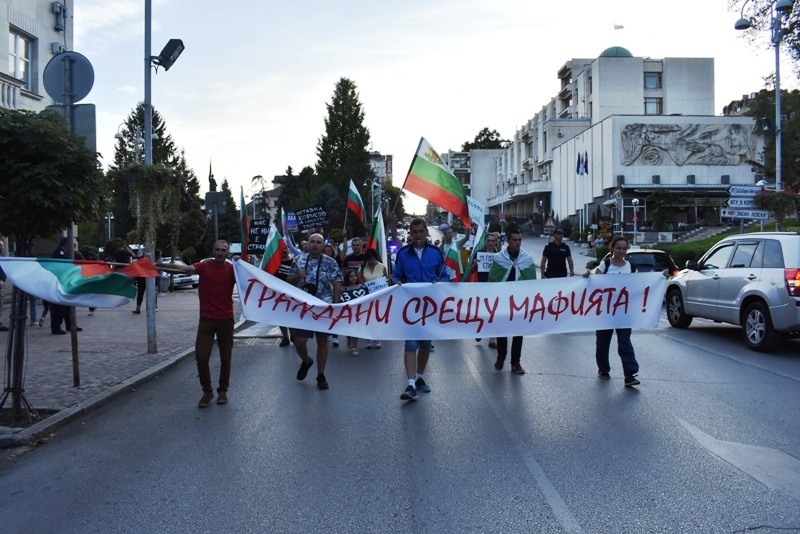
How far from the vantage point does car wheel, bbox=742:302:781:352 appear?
10859mm

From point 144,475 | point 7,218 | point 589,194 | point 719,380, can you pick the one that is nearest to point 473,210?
point 719,380

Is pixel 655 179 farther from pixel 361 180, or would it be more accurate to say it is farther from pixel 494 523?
pixel 494 523

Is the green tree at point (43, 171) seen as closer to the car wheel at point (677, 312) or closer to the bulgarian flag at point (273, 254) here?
the bulgarian flag at point (273, 254)

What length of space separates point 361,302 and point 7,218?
14.8 feet

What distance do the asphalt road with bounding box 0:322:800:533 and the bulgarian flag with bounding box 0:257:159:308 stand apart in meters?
1.24

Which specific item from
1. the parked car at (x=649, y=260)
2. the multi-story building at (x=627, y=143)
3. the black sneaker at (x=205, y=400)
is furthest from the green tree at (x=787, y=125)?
the black sneaker at (x=205, y=400)

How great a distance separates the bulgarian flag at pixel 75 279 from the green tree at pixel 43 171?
1471 millimetres

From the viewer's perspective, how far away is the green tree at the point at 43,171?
320 inches

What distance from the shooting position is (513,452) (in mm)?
5891

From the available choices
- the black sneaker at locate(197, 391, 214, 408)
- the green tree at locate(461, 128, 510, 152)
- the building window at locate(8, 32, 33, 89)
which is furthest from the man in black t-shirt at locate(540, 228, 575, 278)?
the green tree at locate(461, 128, 510, 152)

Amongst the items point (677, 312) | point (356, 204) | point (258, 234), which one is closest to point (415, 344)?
point (677, 312)

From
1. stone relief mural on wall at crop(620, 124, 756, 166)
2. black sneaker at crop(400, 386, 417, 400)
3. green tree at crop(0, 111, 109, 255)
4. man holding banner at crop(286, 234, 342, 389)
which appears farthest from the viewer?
stone relief mural on wall at crop(620, 124, 756, 166)

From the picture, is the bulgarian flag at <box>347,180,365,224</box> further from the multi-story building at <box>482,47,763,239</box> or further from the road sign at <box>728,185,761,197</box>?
the multi-story building at <box>482,47,763,239</box>

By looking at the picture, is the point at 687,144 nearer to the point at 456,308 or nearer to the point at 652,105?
the point at 652,105
